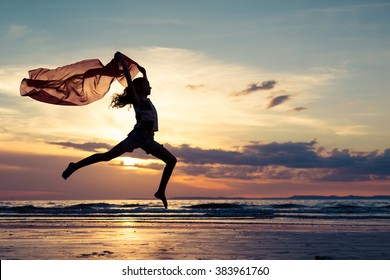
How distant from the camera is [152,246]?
12859 mm

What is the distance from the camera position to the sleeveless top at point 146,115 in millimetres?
10109

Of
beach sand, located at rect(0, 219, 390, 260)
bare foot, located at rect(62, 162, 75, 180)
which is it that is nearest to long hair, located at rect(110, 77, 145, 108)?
bare foot, located at rect(62, 162, 75, 180)

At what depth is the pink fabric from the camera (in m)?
11.4

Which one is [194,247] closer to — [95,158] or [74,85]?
[95,158]

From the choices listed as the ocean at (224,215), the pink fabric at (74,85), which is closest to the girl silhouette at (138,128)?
the pink fabric at (74,85)

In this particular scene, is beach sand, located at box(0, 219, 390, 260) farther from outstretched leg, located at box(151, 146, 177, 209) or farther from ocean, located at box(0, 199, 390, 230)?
ocean, located at box(0, 199, 390, 230)

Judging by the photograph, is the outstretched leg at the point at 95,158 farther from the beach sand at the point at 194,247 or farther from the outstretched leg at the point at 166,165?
the beach sand at the point at 194,247

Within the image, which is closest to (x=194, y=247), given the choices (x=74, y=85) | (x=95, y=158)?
(x=95, y=158)

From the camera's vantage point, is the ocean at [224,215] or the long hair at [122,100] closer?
the long hair at [122,100]

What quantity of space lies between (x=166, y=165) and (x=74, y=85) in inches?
104

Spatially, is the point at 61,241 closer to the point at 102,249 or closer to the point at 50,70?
the point at 102,249

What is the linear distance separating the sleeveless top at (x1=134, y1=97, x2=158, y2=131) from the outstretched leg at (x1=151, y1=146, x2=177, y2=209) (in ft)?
1.62

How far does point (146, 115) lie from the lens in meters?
10.1

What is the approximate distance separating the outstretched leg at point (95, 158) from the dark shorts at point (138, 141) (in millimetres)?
117
